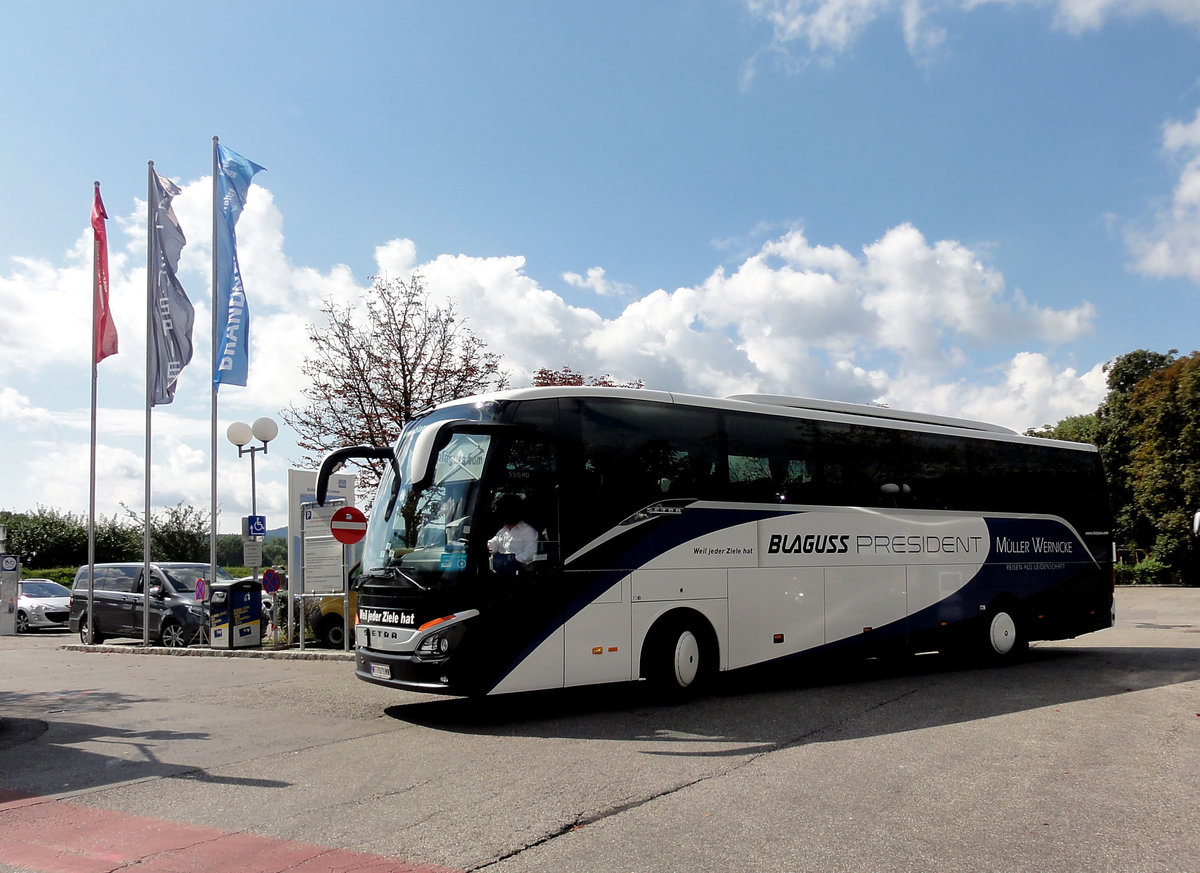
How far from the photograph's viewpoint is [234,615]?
752 inches

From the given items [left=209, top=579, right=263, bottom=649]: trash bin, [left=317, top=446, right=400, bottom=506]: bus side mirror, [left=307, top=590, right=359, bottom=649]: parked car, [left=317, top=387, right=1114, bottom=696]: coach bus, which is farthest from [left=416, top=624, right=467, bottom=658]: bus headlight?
[left=209, top=579, right=263, bottom=649]: trash bin

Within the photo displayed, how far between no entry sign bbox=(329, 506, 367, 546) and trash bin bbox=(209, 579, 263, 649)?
14.7 ft

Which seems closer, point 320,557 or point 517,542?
point 517,542

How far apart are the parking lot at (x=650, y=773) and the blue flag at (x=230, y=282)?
9921mm

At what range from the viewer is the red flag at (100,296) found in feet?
74.7

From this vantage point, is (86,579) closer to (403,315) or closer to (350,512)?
(403,315)

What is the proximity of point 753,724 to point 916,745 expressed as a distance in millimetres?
1701

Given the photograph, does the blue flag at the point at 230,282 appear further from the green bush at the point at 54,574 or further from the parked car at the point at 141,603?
the green bush at the point at 54,574

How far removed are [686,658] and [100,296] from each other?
18.7m

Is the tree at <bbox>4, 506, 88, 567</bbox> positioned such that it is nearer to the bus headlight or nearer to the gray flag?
the gray flag

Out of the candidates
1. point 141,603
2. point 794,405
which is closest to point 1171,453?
point 794,405

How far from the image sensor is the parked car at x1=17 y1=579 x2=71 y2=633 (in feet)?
102

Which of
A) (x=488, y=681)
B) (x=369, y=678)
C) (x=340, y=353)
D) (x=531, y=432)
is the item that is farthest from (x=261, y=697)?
(x=340, y=353)

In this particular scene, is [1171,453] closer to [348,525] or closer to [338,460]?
[348,525]
